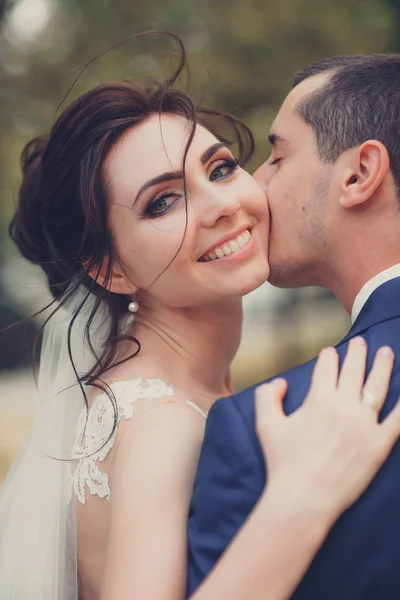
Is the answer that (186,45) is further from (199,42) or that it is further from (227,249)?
(227,249)

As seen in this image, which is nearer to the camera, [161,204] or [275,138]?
[161,204]

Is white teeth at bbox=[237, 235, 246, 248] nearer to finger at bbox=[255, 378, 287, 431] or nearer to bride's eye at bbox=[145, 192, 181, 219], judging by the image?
bride's eye at bbox=[145, 192, 181, 219]

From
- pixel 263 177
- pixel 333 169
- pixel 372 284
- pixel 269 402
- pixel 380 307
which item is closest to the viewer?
pixel 269 402

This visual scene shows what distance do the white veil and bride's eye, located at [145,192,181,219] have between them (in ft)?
2.27

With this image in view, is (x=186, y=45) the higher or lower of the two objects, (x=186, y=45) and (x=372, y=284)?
A: the higher

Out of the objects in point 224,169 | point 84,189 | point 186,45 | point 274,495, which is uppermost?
point 186,45

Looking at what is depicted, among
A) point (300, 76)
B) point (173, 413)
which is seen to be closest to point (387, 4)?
point (300, 76)

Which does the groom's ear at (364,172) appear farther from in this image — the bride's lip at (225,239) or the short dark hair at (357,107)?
the bride's lip at (225,239)

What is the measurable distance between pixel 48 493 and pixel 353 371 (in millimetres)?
1450

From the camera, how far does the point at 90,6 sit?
8.63 metres

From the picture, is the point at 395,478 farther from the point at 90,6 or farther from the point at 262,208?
the point at 90,6

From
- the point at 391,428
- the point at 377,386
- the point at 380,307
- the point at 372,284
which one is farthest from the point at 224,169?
→ the point at 391,428

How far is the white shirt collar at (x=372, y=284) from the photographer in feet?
9.02

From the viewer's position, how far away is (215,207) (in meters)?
3.11
